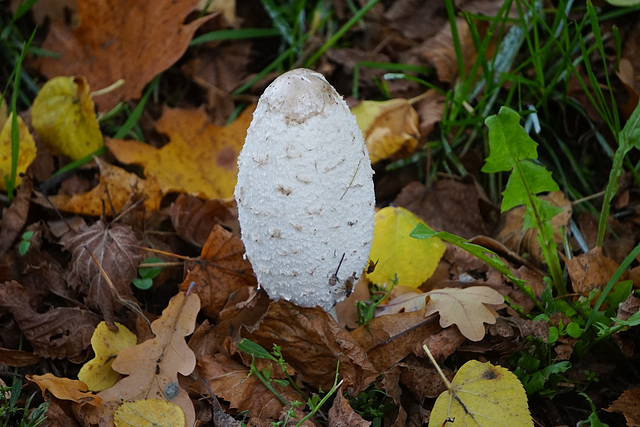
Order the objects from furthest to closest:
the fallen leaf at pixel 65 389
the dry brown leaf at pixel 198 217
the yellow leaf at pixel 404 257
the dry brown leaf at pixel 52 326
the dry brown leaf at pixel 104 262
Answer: the dry brown leaf at pixel 198 217
the yellow leaf at pixel 404 257
the dry brown leaf at pixel 104 262
the dry brown leaf at pixel 52 326
the fallen leaf at pixel 65 389

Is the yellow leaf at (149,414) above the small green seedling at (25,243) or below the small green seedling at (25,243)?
below

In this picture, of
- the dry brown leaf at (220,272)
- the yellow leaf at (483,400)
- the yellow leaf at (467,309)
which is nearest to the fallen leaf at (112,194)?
the dry brown leaf at (220,272)

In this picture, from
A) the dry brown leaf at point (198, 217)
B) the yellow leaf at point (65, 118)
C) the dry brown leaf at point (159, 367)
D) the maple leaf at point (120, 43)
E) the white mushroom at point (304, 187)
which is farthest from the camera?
the maple leaf at point (120, 43)

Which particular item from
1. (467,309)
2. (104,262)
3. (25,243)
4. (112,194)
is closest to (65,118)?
(112,194)

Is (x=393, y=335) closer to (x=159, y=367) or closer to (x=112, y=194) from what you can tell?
(x=159, y=367)

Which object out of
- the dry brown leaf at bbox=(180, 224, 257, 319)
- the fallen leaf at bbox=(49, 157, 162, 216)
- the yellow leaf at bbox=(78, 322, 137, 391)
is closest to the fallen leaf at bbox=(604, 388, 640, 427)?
the dry brown leaf at bbox=(180, 224, 257, 319)

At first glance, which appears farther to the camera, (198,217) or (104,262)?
(198,217)

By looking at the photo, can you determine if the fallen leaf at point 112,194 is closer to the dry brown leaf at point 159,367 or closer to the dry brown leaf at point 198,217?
the dry brown leaf at point 198,217
